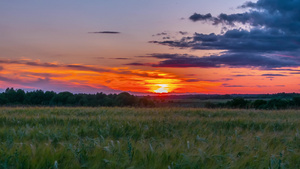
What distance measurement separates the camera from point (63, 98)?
36062 millimetres

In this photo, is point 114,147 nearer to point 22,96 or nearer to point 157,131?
point 157,131

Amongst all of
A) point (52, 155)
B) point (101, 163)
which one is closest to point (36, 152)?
point (52, 155)

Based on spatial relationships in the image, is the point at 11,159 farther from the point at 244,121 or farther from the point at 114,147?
the point at 244,121

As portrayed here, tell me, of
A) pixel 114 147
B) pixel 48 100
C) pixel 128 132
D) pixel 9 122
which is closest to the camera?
pixel 114 147

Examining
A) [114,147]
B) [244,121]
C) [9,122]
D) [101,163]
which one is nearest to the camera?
[101,163]

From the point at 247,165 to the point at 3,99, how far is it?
129 feet

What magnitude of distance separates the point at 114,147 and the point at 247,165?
7.50ft

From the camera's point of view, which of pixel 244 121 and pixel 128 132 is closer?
pixel 128 132

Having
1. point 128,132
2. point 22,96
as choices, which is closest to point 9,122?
point 128,132

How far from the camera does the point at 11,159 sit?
4.56m

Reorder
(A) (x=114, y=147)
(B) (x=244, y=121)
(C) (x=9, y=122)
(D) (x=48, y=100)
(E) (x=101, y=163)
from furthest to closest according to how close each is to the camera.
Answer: (D) (x=48, y=100) < (B) (x=244, y=121) < (C) (x=9, y=122) < (A) (x=114, y=147) < (E) (x=101, y=163)

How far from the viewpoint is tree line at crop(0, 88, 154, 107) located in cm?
3478

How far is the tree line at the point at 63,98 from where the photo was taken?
114 ft

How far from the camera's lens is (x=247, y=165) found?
4.80 metres
